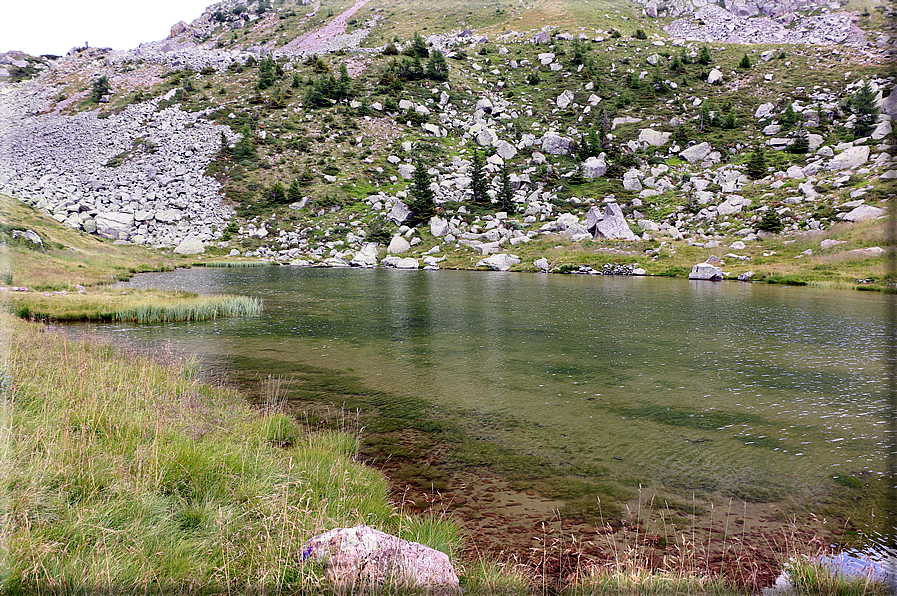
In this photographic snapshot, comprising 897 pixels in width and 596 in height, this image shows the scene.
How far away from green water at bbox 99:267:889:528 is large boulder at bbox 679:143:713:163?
54358 millimetres

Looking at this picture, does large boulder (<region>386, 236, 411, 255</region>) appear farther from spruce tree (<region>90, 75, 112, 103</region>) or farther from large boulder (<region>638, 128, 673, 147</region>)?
spruce tree (<region>90, 75, 112, 103</region>)

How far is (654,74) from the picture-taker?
10625 centimetres

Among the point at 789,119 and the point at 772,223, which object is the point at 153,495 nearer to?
the point at 772,223

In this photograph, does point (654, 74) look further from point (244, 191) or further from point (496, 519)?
point (496, 519)

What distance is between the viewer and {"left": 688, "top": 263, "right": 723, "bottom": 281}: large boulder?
48.9m

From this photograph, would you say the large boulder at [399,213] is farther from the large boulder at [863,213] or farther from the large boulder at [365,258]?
the large boulder at [863,213]

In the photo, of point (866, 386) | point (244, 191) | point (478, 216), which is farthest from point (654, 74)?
point (866, 386)

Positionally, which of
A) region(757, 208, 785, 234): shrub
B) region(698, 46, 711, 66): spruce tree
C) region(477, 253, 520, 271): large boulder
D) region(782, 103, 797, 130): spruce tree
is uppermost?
region(698, 46, 711, 66): spruce tree

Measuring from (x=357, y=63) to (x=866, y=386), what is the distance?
126 metres

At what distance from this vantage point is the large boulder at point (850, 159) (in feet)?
202

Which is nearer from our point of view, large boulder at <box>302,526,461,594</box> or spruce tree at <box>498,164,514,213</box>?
large boulder at <box>302,526,461,594</box>

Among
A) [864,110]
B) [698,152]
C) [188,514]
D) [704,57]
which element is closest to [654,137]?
[698,152]

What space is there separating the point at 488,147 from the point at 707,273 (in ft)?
183

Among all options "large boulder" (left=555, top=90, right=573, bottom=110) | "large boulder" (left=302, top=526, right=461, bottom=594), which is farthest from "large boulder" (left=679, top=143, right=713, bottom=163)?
"large boulder" (left=302, top=526, right=461, bottom=594)
